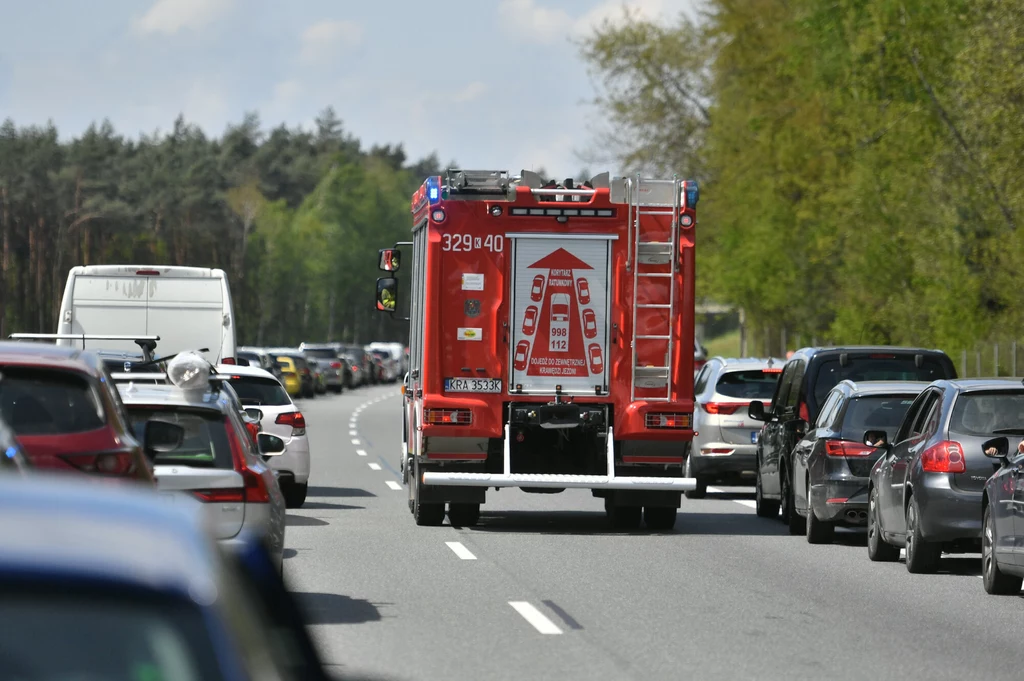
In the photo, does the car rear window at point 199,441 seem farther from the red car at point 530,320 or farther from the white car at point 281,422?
the white car at point 281,422

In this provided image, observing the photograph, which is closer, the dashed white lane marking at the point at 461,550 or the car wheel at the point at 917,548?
the car wheel at the point at 917,548

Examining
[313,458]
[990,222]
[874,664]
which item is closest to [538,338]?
[874,664]

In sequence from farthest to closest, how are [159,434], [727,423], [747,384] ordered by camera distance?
[747,384], [727,423], [159,434]

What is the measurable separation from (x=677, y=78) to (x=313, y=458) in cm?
3705

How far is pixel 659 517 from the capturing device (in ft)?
57.0

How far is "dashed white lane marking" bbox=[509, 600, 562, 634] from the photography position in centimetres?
Result: 1037

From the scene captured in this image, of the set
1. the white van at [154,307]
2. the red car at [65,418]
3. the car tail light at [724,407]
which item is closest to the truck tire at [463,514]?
the car tail light at [724,407]

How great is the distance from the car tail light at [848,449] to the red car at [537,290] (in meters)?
2.95

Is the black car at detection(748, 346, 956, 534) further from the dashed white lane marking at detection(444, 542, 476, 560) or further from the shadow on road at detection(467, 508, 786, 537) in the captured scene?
the dashed white lane marking at detection(444, 542, 476, 560)

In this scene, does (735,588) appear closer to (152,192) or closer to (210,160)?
(152,192)

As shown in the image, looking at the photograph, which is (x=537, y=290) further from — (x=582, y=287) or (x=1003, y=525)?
(x=1003, y=525)

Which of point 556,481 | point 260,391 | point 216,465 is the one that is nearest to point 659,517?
point 556,481

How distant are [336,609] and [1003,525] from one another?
4249 mm

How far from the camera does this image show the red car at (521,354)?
17016 mm
